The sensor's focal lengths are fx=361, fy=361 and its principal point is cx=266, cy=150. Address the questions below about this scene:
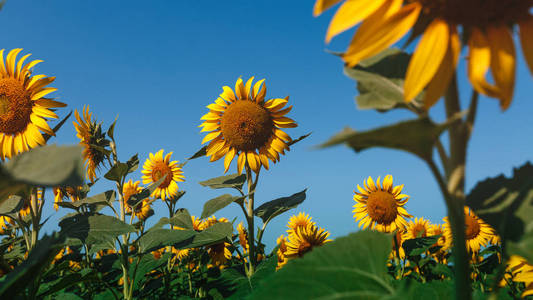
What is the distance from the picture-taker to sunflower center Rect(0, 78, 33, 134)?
2852 millimetres

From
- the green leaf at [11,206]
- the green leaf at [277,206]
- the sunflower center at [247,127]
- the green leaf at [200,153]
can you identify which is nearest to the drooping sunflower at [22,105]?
the green leaf at [11,206]

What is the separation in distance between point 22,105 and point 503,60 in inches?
127

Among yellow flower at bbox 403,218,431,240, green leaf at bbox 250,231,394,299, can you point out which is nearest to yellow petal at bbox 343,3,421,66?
green leaf at bbox 250,231,394,299

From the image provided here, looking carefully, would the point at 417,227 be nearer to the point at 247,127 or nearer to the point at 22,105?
the point at 247,127

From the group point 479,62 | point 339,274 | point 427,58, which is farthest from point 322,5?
point 339,274

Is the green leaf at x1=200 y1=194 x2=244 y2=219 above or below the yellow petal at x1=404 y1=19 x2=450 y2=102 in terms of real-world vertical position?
above

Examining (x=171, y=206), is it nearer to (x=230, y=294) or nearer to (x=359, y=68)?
(x=230, y=294)

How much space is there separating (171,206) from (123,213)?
5.35 ft

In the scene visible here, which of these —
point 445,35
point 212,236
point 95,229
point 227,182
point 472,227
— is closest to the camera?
point 445,35

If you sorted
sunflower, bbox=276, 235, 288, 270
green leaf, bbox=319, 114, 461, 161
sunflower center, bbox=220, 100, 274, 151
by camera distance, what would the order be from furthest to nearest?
1. sunflower, bbox=276, 235, 288, 270
2. sunflower center, bbox=220, 100, 274, 151
3. green leaf, bbox=319, 114, 461, 161

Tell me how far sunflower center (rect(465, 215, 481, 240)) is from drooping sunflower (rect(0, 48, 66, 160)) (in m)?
4.61

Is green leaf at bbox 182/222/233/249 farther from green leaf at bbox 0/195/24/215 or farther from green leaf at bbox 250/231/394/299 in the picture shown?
green leaf at bbox 250/231/394/299

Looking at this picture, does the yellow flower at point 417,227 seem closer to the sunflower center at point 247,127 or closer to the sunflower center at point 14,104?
the sunflower center at point 247,127

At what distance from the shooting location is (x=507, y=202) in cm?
98
